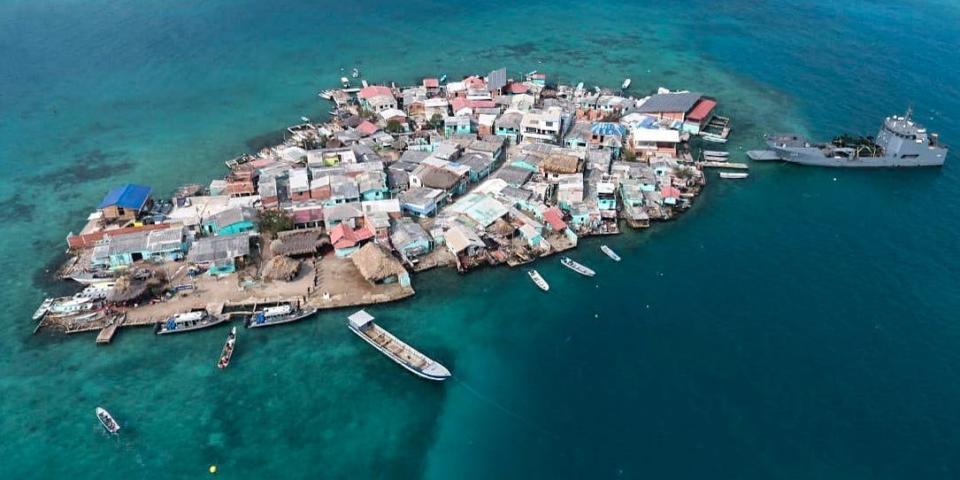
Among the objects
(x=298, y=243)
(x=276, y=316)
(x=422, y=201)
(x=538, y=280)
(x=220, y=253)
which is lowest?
(x=276, y=316)

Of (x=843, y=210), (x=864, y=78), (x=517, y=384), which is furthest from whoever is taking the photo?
(x=864, y=78)

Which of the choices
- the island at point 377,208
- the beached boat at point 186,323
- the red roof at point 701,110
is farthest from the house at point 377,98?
the beached boat at point 186,323

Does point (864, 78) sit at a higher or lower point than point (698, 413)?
higher

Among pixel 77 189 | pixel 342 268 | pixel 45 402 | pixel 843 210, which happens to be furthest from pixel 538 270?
pixel 77 189

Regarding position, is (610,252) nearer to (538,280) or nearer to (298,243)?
(538,280)

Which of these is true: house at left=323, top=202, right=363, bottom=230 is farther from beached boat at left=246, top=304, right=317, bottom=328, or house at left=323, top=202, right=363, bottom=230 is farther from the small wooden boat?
the small wooden boat

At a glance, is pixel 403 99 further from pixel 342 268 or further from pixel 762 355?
pixel 762 355

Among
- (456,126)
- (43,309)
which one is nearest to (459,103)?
(456,126)

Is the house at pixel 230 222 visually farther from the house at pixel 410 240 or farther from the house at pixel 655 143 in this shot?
the house at pixel 655 143
